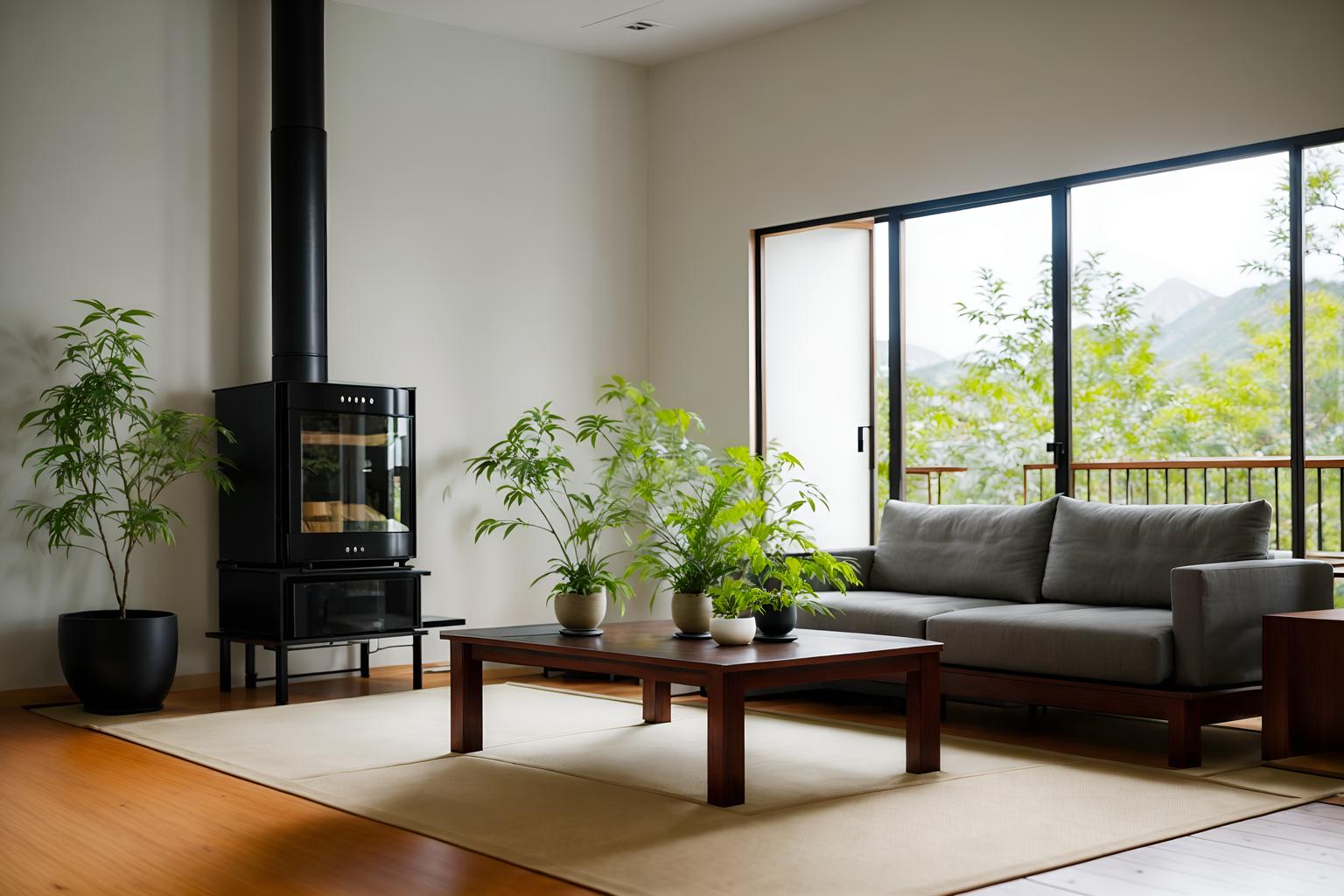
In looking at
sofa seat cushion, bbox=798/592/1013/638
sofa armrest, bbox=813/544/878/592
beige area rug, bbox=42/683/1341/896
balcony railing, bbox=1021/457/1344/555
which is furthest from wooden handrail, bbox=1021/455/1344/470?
beige area rug, bbox=42/683/1341/896

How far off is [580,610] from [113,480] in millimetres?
2523

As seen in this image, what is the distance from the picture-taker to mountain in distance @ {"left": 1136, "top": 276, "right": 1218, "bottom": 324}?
5.48 m

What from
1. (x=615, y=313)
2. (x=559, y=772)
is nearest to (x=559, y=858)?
(x=559, y=772)

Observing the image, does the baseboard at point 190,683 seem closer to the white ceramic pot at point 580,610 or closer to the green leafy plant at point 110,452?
the green leafy plant at point 110,452

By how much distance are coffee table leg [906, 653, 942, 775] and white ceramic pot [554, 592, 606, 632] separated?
40.2 inches

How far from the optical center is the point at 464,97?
6859mm

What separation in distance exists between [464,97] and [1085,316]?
3300mm

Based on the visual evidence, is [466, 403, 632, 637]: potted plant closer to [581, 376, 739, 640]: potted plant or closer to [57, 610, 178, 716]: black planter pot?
[581, 376, 739, 640]: potted plant

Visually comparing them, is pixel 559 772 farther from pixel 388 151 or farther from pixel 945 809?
pixel 388 151

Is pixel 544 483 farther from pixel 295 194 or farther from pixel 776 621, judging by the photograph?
pixel 776 621

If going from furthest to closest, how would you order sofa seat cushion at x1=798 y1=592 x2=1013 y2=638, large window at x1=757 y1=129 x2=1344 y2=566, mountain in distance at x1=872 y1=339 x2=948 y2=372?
1. mountain in distance at x1=872 y1=339 x2=948 y2=372
2. large window at x1=757 y1=129 x2=1344 y2=566
3. sofa seat cushion at x1=798 y1=592 x2=1013 y2=638

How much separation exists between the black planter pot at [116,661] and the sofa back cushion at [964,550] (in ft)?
9.69

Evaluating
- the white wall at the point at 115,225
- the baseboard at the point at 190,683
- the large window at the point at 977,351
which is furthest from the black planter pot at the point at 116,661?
the large window at the point at 977,351

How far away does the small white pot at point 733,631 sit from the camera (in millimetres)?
3920
